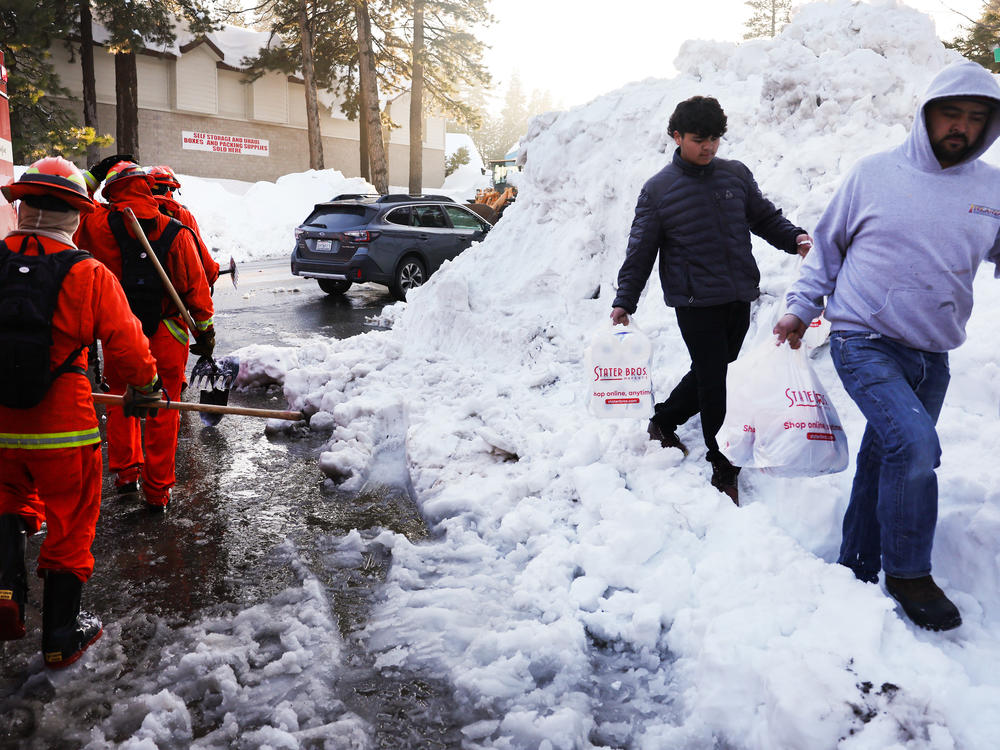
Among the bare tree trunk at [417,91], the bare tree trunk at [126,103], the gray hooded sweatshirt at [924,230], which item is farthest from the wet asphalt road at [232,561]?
the bare tree trunk at [126,103]

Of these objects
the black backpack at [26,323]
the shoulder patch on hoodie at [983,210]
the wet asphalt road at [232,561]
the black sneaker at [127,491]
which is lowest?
the wet asphalt road at [232,561]

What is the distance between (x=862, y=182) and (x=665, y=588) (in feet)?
5.79

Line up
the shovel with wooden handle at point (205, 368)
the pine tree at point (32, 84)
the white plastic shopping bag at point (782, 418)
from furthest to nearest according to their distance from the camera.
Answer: the pine tree at point (32, 84) < the shovel with wooden handle at point (205, 368) < the white plastic shopping bag at point (782, 418)

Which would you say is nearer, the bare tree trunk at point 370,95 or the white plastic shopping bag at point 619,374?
the white plastic shopping bag at point 619,374

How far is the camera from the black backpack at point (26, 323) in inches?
108

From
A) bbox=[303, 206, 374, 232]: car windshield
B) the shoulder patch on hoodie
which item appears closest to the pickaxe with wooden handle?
the shoulder patch on hoodie

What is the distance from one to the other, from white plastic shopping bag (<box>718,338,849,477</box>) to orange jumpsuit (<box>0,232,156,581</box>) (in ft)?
8.68

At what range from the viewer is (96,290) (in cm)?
296

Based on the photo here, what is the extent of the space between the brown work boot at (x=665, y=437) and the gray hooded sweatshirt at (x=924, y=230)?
1.64 metres

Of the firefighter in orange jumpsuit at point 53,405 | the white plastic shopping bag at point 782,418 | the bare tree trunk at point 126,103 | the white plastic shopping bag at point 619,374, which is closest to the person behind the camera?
the firefighter in orange jumpsuit at point 53,405

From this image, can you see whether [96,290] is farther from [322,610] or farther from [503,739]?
[503,739]

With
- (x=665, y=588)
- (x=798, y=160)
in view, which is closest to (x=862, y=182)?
(x=665, y=588)

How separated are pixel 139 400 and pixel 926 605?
3.27 metres

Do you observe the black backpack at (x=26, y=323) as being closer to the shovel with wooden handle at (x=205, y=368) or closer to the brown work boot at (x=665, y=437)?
the shovel with wooden handle at (x=205, y=368)
